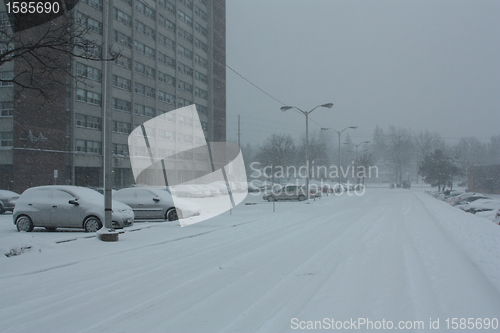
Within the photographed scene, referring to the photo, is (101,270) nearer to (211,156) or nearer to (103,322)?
(103,322)

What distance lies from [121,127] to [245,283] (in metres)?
49.8

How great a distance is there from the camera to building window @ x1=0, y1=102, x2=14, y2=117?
40.5 meters

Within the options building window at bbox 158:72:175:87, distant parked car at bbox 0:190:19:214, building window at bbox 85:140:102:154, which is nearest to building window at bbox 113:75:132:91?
building window at bbox 158:72:175:87

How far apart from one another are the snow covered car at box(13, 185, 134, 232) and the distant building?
58.7 m

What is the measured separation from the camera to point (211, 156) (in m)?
73.2

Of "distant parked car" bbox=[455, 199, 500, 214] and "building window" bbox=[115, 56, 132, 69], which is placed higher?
"building window" bbox=[115, 56, 132, 69]

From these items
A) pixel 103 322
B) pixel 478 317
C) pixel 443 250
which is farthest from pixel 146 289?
pixel 443 250

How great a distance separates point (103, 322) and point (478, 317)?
15.4 feet

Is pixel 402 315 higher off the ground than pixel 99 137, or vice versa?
pixel 99 137

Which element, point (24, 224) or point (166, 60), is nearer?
point (24, 224)

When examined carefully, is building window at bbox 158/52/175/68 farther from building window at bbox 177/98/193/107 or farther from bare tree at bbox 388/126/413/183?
bare tree at bbox 388/126/413/183

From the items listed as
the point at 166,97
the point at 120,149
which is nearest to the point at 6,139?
the point at 120,149

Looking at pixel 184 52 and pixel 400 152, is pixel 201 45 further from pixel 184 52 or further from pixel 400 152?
pixel 400 152

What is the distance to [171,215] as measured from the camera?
715 inches
